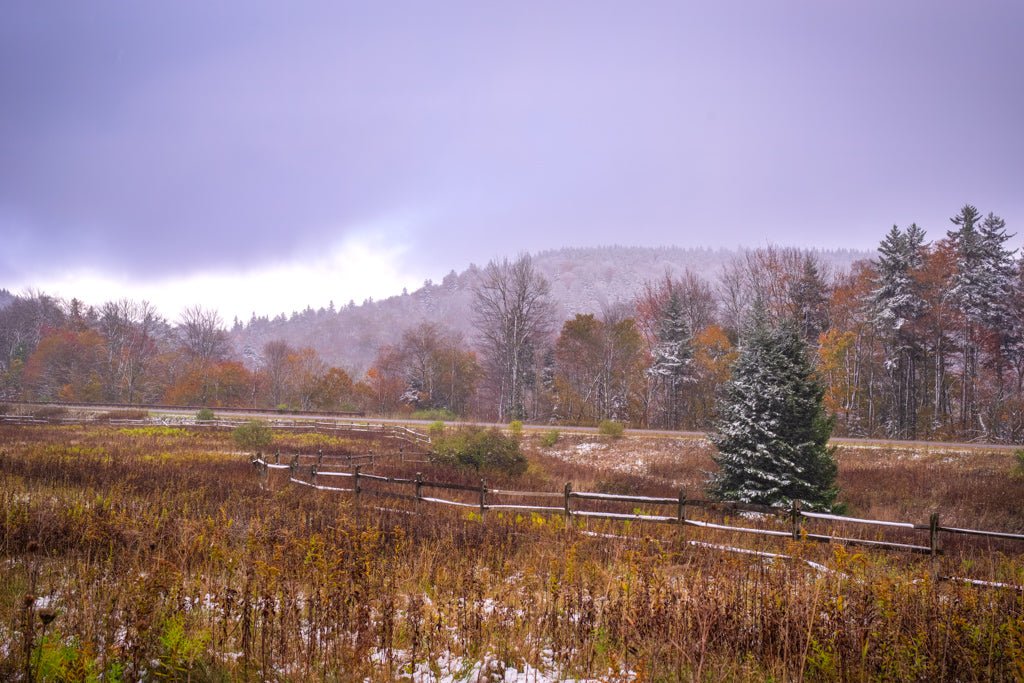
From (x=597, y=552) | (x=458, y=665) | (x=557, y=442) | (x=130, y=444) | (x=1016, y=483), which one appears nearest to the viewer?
(x=458, y=665)

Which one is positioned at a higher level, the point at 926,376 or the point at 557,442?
the point at 926,376

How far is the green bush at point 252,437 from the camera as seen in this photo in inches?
1135

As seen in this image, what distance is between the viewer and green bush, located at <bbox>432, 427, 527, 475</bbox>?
76.5 feet

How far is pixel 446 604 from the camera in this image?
20.5 feet

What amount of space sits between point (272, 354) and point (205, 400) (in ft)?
37.2

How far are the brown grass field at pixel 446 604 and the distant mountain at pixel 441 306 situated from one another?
125528 mm

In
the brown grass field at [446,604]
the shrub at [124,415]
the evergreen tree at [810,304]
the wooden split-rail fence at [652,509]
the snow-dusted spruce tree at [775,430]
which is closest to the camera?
the brown grass field at [446,604]

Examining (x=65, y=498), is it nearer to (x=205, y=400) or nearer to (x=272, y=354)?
(x=205, y=400)

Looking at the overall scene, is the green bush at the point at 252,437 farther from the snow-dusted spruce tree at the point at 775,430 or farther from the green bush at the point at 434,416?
the snow-dusted spruce tree at the point at 775,430

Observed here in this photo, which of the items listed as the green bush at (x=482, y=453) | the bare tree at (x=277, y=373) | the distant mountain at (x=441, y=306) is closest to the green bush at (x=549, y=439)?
the green bush at (x=482, y=453)

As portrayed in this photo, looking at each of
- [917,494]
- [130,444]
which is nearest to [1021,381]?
[917,494]

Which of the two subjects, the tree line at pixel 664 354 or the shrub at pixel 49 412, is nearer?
the tree line at pixel 664 354

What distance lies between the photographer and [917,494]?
20.3 meters

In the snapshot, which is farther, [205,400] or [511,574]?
[205,400]
